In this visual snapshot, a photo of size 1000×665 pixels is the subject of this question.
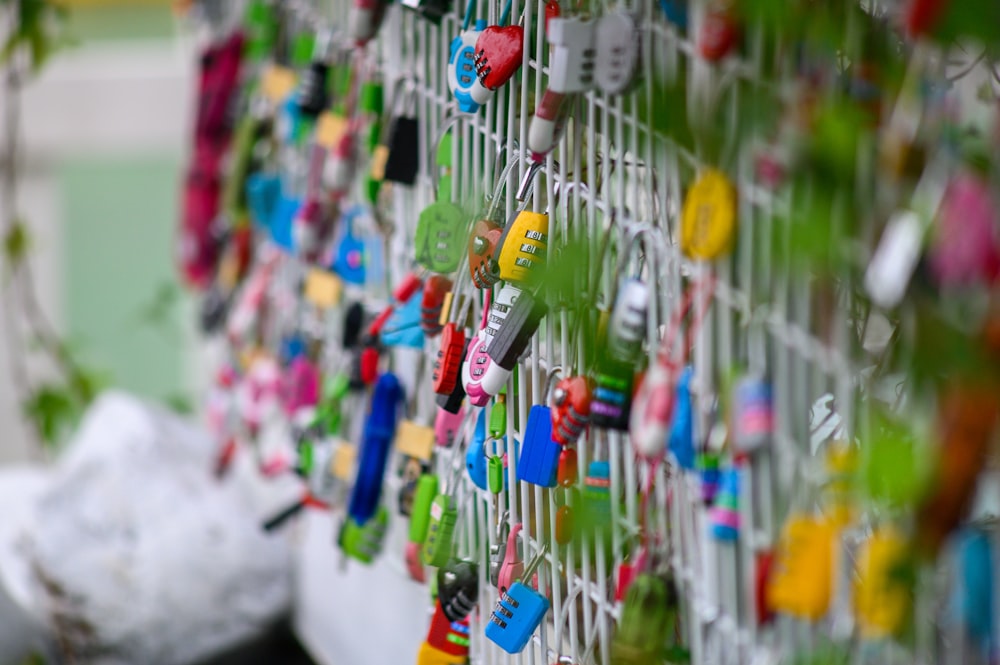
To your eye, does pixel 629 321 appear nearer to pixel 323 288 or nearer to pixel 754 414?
pixel 754 414

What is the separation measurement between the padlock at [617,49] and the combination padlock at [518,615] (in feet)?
1.61

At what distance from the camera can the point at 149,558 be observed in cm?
214

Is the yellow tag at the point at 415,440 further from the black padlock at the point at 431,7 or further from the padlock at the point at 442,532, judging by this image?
the black padlock at the point at 431,7

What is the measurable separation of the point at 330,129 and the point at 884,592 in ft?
4.32

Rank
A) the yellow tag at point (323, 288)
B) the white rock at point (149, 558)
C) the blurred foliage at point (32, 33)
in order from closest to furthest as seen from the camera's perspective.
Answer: the yellow tag at point (323, 288) < the white rock at point (149, 558) < the blurred foliage at point (32, 33)

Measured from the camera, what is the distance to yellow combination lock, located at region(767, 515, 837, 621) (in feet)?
2.65

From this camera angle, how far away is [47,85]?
4250mm

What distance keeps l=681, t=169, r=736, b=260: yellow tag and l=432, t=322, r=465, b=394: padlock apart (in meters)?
0.43

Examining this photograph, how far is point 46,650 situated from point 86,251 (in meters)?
3.55

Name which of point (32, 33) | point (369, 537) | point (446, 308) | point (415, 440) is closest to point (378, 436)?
point (415, 440)

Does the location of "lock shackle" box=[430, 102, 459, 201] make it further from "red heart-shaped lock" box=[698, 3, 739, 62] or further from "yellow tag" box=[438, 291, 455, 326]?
"red heart-shaped lock" box=[698, 3, 739, 62]

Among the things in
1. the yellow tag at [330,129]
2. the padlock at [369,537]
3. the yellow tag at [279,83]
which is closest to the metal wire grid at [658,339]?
the padlock at [369,537]

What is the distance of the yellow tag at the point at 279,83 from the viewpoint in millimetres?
2135

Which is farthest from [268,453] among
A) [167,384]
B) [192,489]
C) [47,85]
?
[167,384]
